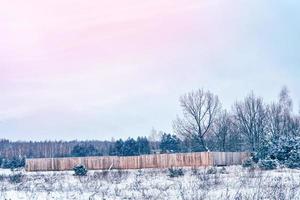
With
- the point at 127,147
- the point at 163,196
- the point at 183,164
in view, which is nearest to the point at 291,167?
the point at 183,164

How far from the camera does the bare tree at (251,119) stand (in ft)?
248

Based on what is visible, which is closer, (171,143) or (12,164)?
(12,164)

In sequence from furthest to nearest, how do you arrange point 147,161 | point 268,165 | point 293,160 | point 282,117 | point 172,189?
point 282,117 → point 147,161 → point 293,160 → point 268,165 → point 172,189

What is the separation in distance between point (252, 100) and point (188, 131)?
12.7 meters

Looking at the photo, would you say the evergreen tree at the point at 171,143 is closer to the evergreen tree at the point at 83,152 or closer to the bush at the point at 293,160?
the evergreen tree at the point at 83,152

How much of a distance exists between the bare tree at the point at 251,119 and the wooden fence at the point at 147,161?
15632 mm

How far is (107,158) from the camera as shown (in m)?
61.9

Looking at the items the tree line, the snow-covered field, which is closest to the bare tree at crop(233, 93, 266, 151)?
the tree line

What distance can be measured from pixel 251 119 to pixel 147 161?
25.9 meters

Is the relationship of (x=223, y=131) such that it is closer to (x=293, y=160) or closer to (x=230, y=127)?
(x=230, y=127)

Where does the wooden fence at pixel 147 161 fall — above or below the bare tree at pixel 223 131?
below

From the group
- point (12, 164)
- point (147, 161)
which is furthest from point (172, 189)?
point (12, 164)

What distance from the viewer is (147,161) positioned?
58562 millimetres

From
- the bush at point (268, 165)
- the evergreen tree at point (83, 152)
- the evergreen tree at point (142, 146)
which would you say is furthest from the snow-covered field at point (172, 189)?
the evergreen tree at point (83, 152)
